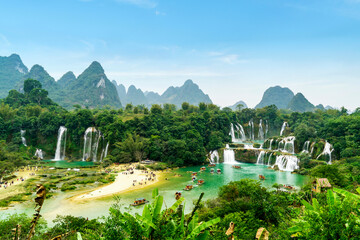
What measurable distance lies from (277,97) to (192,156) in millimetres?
151539

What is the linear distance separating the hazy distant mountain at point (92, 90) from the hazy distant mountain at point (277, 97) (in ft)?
383

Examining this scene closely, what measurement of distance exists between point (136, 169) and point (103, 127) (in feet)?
47.5

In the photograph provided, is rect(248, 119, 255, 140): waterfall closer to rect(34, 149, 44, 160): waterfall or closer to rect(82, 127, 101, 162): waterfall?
rect(82, 127, 101, 162): waterfall

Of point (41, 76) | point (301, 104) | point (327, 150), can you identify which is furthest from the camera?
point (301, 104)

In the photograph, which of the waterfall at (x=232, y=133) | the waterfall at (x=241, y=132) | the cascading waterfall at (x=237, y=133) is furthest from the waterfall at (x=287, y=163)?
the waterfall at (x=241, y=132)

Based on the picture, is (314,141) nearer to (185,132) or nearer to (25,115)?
(185,132)

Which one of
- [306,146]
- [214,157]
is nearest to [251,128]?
[214,157]

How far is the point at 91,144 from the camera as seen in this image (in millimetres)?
43125

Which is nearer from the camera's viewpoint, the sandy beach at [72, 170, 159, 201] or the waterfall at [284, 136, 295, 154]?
the sandy beach at [72, 170, 159, 201]

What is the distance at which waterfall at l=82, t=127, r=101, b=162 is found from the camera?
4259cm

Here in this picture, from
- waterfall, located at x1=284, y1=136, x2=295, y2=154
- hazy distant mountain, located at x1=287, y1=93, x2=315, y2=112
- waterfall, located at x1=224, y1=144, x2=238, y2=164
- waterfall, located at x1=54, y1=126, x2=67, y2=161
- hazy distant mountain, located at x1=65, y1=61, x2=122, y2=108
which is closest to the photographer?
waterfall, located at x1=284, y1=136, x2=295, y2=154

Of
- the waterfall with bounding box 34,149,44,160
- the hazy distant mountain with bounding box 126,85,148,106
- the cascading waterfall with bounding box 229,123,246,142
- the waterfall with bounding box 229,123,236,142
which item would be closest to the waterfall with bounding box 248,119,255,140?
the cascading waterfall with bounding box 229,123,246,142

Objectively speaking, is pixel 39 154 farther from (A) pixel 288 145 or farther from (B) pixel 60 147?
(A) pixel 288 145

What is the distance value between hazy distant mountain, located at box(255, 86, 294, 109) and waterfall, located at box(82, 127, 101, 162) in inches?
5760
